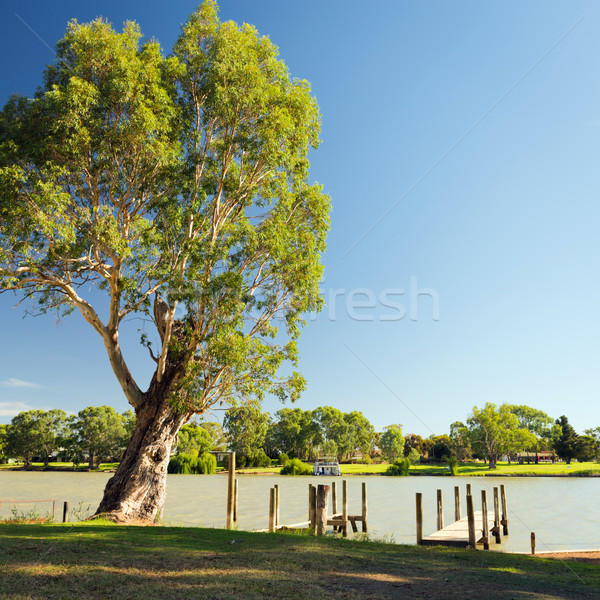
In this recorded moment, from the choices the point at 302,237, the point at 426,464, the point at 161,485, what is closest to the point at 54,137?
the point at 302,237

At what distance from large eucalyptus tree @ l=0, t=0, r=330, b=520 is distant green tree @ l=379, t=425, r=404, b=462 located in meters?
81.9

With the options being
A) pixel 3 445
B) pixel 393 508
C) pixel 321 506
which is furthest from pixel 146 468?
pixel 3 445

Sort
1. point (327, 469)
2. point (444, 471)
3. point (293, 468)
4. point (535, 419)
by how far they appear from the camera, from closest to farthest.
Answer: point (293, 468) < point (327, 469) < point (444, 471) < point (535, 419)

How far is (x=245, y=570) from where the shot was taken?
26.1ft

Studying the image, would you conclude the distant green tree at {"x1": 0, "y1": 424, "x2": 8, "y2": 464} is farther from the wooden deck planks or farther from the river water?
the wooden deck planks

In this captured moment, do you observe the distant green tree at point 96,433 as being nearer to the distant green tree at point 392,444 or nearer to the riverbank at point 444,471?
the riverbank at point 444,471

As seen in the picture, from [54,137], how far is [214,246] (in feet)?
19.9

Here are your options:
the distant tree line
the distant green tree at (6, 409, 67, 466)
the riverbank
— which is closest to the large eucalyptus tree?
the distant tree line

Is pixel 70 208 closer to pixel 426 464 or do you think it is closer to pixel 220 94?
pixel 220 94

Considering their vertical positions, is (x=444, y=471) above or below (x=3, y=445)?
below

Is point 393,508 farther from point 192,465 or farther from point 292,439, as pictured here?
point 292,439

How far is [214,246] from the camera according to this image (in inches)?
658

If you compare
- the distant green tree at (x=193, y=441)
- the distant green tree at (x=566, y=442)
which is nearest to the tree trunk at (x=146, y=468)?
the distant green tree at (x=193, y=441)

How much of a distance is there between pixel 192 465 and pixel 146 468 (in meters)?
58.8
